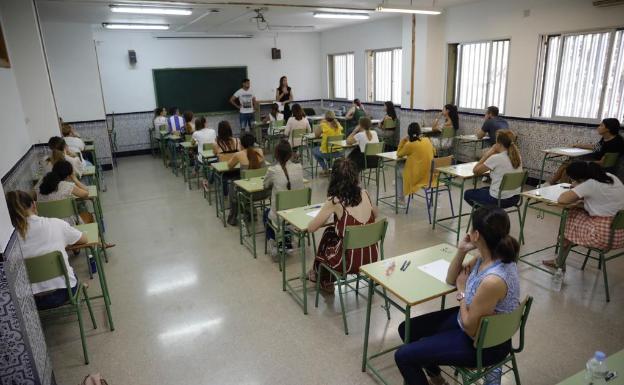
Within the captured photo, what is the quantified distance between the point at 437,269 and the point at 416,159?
292 cm

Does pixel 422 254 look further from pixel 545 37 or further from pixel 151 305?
pixel 545 37

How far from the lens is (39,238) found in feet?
8.77

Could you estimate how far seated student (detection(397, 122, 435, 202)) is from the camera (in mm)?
5094

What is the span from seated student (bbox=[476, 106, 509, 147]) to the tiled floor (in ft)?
8.03

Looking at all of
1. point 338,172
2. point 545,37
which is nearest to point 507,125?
point 545,37

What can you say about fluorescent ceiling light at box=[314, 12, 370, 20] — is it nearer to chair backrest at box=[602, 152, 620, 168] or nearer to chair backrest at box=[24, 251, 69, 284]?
chair backrest at box=[602, 152, 620, 168]

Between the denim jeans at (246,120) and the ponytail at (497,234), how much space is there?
9656 millimetres

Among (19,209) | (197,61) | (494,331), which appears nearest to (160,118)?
(197,61)

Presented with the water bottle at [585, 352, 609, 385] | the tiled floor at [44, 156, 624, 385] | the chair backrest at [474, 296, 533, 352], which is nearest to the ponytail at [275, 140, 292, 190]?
the tiled floor at [44, 156, 624, 385]

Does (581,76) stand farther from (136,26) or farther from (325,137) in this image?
(136,26)

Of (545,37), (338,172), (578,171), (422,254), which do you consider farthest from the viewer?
(545,37)

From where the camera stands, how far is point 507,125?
267 inches

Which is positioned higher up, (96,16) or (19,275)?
(96,16)

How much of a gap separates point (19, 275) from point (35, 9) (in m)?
5.54
